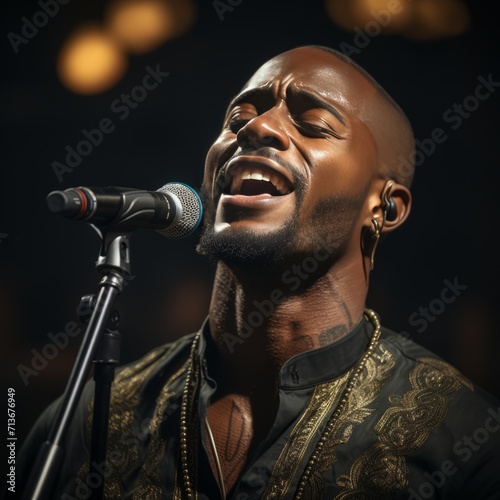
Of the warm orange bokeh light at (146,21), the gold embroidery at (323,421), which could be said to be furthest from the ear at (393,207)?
the warm orange bokeh light at (146,21)

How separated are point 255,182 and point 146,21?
2.96 ft

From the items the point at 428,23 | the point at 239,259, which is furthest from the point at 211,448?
Answer: the point at 428,23

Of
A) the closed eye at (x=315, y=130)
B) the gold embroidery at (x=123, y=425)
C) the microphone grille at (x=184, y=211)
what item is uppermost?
the closed eye at (x=315, y=130)

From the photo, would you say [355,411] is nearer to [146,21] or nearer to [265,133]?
[265,133]

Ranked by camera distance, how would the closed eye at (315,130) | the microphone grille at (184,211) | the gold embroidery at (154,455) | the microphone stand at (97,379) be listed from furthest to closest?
the closed eye at (315,130), the gold embroidery at (154,455), the microphone grille at (184,211), the microphone stand at (97,379)

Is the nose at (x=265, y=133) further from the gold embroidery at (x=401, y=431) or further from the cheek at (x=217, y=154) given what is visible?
the gold embroidery at (x=401, y=431)

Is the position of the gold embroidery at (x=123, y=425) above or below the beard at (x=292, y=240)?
below

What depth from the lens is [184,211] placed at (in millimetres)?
1722

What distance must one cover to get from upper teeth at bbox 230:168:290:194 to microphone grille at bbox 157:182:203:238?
290 mm

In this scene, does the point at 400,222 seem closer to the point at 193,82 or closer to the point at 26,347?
the point at 193,82

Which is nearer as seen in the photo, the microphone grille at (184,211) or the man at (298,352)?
the microphone grille at (184,211)

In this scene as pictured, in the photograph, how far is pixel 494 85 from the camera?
216cm

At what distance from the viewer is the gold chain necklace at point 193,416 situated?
6.04 ft

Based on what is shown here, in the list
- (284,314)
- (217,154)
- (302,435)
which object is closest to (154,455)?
(302,435)
